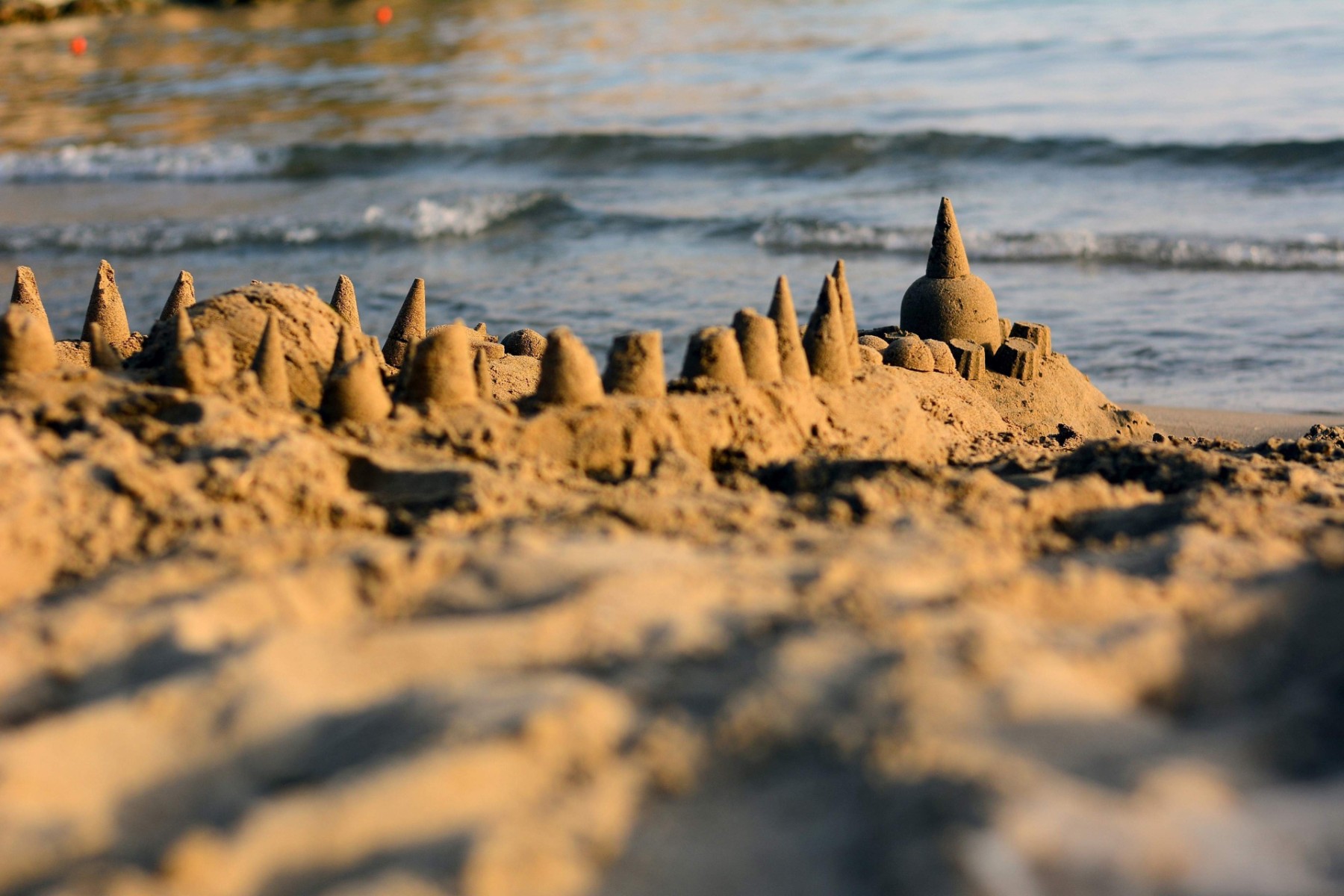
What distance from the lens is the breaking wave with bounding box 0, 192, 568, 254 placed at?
43.2ft

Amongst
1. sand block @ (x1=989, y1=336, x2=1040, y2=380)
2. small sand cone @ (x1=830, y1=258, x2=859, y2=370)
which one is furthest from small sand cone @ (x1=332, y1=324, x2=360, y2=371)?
sand block @ (x1=989, y1=336, x2=1040, y2=380)

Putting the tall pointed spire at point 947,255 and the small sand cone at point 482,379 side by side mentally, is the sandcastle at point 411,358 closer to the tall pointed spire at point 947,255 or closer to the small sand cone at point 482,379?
the small sand cone at point 482,379

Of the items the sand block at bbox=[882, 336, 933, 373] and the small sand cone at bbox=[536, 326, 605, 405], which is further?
the sand block at bbox=[882, 336, 933, 373]

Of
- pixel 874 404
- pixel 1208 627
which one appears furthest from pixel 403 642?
pixel 874 404

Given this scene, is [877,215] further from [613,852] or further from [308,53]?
[308,53]

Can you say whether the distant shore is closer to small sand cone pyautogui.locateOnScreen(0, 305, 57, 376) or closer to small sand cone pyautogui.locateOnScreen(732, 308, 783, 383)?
small sand cone pyautogui.locateOnScreen(0, 305, 57, 376)

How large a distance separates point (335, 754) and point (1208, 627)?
175cm

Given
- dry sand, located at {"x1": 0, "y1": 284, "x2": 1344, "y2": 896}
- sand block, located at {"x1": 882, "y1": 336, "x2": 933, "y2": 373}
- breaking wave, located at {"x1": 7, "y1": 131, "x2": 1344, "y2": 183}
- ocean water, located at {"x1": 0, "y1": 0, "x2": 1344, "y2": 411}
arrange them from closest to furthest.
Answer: dry sand, located at {"x1": 0, "y1": 284, "x2": 1344, "y2": 896}
sand block, located at {"x1": 882, "y1": 336, "x2": 933, "y2": 373}
ocean water, located at {"x1": 0, "y1": 0, "x2": 1344, "y2": 411}
breaking wave, located at {"x1": 7, "y1": 131, "x2": 1344, "y2": 183}

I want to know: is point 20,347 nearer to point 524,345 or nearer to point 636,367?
point 636,367

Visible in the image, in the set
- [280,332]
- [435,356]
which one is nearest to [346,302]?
[280,332]

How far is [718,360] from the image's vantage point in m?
4.34

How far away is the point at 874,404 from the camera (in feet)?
15.6

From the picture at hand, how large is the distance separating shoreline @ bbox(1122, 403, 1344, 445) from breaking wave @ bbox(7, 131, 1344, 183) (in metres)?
7.98

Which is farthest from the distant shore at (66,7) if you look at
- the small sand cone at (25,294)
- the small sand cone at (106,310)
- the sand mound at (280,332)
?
the sand mound at (280,332)
